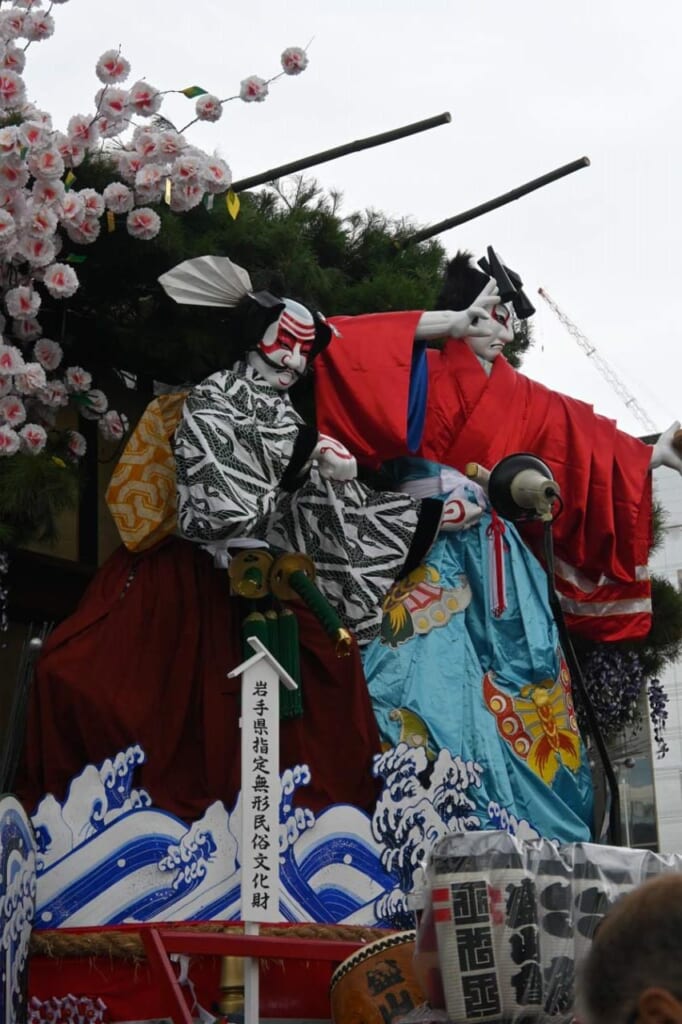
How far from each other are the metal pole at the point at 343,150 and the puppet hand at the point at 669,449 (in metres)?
2.18

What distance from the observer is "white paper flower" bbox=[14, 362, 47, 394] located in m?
7.23

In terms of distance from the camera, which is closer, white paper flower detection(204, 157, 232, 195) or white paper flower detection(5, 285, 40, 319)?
white paper flower detection(5, 285, 40, 319)

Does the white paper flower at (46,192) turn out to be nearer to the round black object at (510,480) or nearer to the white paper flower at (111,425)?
the white paper flower at (111,425)

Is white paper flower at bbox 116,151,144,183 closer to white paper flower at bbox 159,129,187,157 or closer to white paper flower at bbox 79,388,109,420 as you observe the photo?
white paper flower at bbox 159,129,187,157

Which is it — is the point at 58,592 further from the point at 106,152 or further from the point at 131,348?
the point at 106,152

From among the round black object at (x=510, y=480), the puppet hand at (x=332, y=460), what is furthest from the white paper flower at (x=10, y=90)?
the round black object at (x=510, y=480)

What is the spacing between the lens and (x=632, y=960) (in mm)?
2090

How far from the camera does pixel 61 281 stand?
23.7ft

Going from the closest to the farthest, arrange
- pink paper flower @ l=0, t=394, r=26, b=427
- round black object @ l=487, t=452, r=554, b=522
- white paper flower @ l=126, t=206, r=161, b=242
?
pink paper flower @ l=0, t=394, r=26, b=427, white paper flower @ l=126, t=206, r=161, b=242, round black object @ l=487, t=452, r=554, b=522

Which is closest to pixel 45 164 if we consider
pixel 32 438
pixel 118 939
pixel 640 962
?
pixel 32 438

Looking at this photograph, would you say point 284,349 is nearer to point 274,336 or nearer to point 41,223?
point 274,336

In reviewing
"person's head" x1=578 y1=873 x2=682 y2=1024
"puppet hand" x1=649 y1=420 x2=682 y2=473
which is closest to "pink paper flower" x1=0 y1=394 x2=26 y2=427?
"puppet hand" x1=649 y1=420 x2=682 y2=473

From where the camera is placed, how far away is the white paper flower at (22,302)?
726 cm

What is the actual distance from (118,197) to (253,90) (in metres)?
0.97
